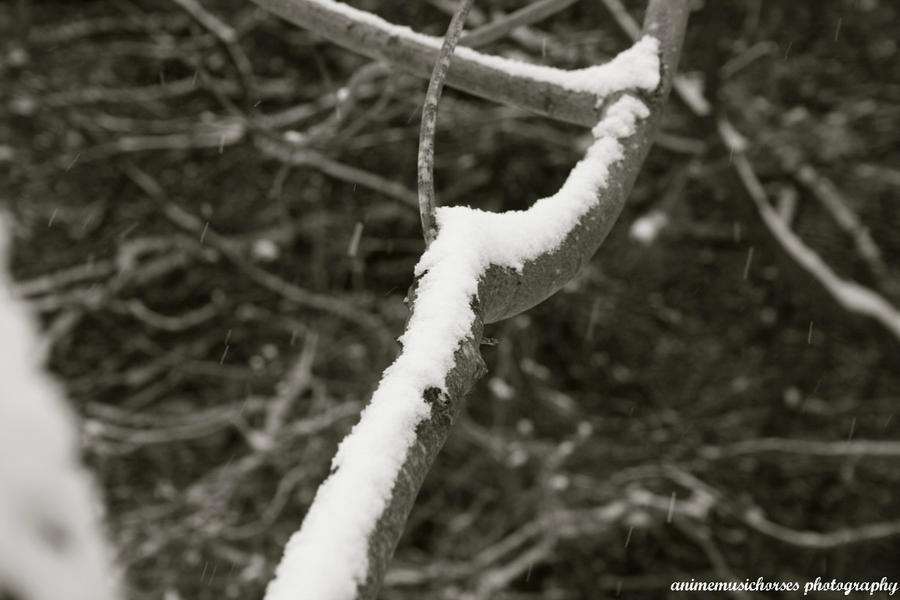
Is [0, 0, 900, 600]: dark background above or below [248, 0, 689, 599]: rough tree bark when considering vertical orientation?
above

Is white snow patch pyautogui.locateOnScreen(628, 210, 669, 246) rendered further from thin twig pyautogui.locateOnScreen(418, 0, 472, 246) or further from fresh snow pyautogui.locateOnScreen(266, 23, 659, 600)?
thin twig pyautogui.locateOnScreen(418, 0, 472, 246)

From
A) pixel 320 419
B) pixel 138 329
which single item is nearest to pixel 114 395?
pixel 138 329

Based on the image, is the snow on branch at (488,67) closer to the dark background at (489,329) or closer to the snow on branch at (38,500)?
the snow on branch at (38,500)

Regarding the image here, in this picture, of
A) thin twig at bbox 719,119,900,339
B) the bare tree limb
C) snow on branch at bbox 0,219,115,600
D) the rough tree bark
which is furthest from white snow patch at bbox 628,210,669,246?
snow on branch at bbox 0,219,115,600

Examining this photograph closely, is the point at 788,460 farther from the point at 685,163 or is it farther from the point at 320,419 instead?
the point at 320,419

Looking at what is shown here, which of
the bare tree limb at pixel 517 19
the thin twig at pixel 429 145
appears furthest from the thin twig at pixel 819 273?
the thin twig at pixel 429 145

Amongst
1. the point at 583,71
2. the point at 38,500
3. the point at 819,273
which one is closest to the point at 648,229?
the point at 819,273

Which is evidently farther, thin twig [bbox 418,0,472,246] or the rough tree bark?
thin twig [bbox 418,0,472,246]

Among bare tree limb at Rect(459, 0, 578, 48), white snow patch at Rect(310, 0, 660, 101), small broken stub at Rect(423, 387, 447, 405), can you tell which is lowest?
small broken stub at Rect(423, 387, 447, 405)
